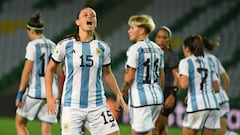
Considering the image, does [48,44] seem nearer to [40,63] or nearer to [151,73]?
[40,63]

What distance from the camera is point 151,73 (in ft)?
27.3

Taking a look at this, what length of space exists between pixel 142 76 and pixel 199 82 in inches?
33.0

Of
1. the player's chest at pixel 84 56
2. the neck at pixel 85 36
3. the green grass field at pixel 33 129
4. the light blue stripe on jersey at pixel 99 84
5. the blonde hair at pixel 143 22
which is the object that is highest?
the blonde hair at pixel 143 22

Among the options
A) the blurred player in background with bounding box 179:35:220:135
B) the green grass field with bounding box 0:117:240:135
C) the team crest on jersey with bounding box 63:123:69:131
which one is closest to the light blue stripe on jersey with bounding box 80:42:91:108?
the team crest on jersey with bounding box 63:123:69:131

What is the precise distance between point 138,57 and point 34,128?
18.8ft

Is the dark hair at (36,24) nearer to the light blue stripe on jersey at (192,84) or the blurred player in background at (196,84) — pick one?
the blurred player in background at (196,84)

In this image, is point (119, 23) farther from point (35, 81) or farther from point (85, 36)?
point (85, 36)

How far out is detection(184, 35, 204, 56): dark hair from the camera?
8.68 m

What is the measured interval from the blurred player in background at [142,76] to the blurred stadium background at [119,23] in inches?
366

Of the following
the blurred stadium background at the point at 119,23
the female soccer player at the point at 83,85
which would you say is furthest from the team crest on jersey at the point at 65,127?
the blurred stadium background at the point at 119,23

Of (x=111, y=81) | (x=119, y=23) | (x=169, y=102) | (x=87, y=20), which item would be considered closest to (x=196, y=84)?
(x=169, y=102)

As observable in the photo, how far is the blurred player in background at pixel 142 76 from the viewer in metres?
8.22

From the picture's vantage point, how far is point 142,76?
8.31 meters

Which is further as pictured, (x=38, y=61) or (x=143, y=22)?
(x=38, y=61)
